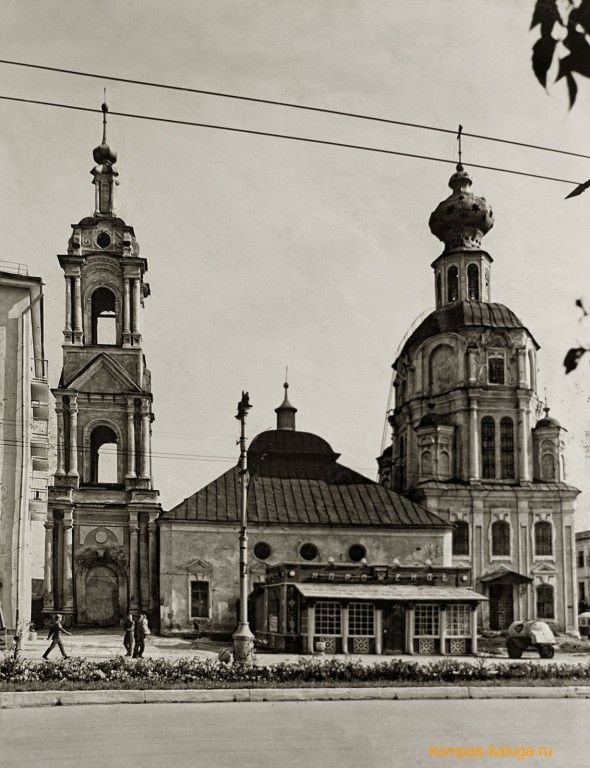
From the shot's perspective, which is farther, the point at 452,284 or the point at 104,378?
the point at 452,284

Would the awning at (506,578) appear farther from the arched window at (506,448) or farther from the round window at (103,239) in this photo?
the round window at (103,239)

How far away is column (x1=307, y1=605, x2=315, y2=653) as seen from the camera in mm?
32938

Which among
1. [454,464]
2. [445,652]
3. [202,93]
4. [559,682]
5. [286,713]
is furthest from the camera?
[454,464]

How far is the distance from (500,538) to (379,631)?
16.3 meters

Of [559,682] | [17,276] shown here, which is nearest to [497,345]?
[17,276]

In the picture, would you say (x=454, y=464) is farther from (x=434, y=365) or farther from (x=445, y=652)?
(x=445, y=652)

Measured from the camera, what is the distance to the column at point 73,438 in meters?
44.6

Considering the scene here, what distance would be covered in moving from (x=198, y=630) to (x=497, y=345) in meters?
20.2

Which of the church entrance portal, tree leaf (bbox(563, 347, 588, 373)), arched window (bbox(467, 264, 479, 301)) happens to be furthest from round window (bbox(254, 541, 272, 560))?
tree leaf (bbox(563, 347, 588, 373))

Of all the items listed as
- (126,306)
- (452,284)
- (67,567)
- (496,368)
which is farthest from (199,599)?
(452,284)

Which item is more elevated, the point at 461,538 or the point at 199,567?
the point at 461,538

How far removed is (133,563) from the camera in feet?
144

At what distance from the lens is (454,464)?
163 ft

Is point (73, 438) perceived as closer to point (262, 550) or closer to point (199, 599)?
Result: point (199, 599)
